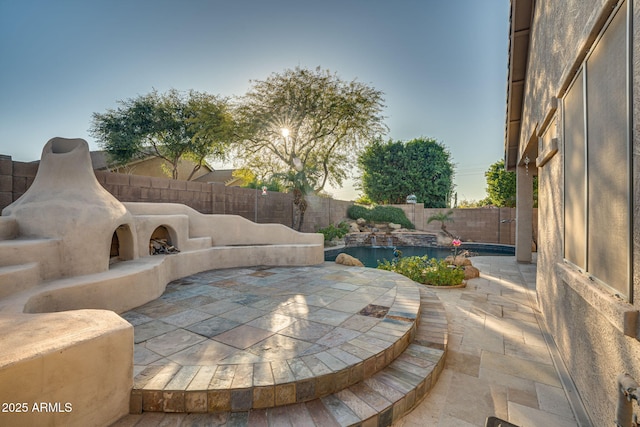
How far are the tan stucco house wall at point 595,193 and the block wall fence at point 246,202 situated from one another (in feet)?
29.2

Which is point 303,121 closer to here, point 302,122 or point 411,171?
point 302,122

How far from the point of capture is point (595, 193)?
1.93m

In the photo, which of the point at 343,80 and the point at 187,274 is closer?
the point at 187,274

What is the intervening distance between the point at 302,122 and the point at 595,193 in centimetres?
1161

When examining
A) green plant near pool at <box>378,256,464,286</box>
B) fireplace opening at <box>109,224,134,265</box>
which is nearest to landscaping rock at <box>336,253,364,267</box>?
green plant near pool at <box>378,256,464,286</box>

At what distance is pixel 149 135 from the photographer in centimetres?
1744

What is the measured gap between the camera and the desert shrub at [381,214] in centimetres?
1920

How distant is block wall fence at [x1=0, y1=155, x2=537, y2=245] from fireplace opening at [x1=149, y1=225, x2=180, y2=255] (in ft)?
6.00

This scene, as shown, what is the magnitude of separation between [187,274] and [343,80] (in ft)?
34.7

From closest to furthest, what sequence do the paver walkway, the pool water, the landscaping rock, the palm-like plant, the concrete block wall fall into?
the paver walkway < the landscaping rock < the palm-like plant < the pool water < the concrete block wall

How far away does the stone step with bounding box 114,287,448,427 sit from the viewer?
1.88 m

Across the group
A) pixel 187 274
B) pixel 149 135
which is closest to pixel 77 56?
pixel 187 274

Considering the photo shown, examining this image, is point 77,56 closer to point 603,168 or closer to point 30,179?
point 30,179

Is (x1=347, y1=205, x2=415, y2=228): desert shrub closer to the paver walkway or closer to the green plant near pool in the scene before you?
the green plant near pool
